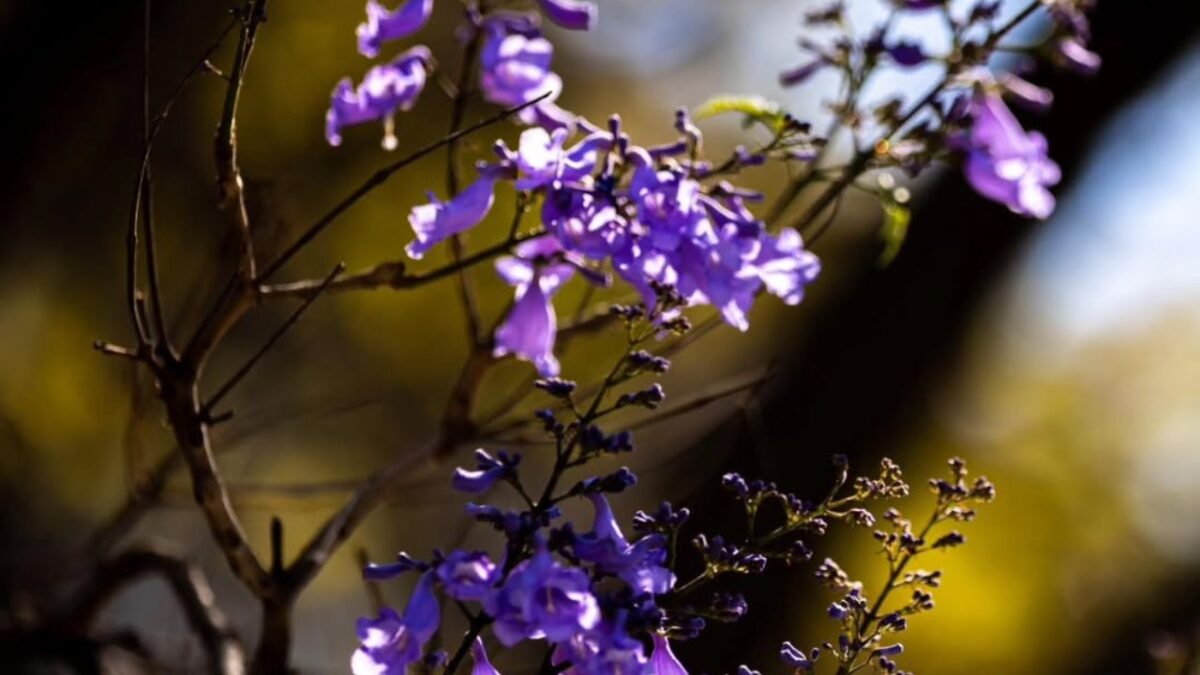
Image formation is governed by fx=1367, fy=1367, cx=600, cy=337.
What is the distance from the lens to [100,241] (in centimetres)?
256

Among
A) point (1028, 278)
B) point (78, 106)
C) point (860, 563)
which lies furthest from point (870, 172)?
point (78, 106)

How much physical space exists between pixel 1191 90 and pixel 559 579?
1.83 meters

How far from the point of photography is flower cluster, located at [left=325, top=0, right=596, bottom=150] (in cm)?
87

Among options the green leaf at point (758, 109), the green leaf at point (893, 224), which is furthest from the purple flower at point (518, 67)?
the green leaf at point (893, 224)

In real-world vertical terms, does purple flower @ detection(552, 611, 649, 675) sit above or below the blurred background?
below

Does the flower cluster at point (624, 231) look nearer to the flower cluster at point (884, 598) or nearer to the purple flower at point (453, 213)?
the purple flower at point (453, 213)

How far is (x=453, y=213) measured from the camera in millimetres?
751

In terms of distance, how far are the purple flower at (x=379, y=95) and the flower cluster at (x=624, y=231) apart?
0.16 meters

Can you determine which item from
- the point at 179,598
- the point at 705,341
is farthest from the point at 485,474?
the point at 705,341

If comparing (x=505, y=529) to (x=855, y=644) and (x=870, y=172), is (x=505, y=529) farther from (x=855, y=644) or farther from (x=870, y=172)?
(x=870, y=172)

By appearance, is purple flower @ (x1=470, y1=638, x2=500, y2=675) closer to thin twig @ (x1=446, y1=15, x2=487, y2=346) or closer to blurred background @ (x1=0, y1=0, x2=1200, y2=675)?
thin twig @ (x1=446, y1=15, x2=487, y2=346)

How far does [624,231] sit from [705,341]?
6.46ft

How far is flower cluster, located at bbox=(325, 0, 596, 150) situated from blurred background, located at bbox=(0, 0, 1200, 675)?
0.65m

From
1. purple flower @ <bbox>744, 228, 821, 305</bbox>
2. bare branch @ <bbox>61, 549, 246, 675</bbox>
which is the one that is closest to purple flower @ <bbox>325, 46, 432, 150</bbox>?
purple flower @ <bbox>744, 228, 821, 305</bbox>
